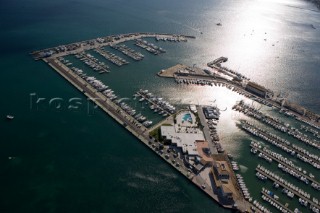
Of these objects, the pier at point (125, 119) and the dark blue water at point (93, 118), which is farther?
the pier at point (125, 119)

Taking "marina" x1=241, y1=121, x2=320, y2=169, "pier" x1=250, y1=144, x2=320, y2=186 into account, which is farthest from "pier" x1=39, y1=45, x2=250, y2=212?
"marina" x1=241, y1=121, x2=320, y2=169

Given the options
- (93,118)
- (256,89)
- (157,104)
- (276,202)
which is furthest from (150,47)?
(276,202)

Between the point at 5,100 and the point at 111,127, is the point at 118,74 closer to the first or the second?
the point at 111,127

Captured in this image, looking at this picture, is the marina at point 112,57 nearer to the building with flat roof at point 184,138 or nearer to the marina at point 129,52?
the marina at point 129,52

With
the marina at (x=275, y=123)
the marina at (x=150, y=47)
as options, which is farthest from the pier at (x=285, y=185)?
the marina at (x=150, y=47)

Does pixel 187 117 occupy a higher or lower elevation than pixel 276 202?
higher

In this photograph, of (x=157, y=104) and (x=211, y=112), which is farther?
(x=157, y=104)

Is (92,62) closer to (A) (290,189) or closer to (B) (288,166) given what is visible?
(B) (288,166)

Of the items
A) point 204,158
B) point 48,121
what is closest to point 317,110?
point 204,158
